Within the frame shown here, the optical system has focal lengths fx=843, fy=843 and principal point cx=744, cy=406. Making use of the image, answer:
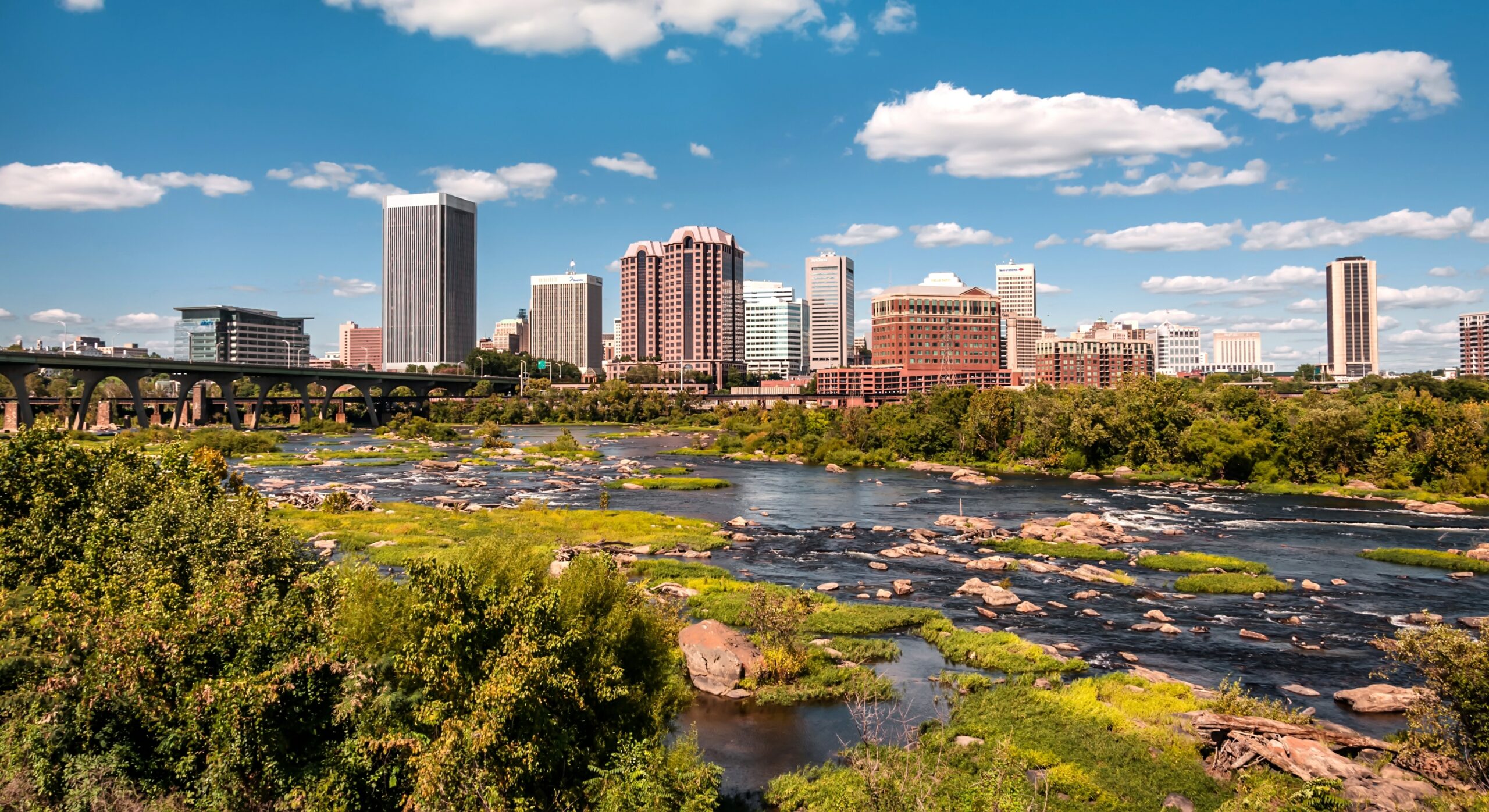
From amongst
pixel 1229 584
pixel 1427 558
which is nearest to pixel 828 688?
pixel 1229 584

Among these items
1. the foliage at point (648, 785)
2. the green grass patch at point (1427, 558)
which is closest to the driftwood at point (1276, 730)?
the foliage at point (648, 785)

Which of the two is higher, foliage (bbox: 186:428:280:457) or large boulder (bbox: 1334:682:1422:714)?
foliage (bbox: 186:428:280:457)

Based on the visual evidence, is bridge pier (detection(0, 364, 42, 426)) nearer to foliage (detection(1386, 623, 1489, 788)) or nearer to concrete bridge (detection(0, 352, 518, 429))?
concrete bridge (detection(0, 352, 518, 429))

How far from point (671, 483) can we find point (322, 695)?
77.8m

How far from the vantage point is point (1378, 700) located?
30859 millimetres

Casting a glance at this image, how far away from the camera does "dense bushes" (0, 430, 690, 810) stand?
61.6 ft

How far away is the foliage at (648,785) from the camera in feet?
64.0

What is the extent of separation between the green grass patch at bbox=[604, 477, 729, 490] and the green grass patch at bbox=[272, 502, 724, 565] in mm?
20169

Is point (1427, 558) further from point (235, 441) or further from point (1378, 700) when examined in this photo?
point (235, 441)

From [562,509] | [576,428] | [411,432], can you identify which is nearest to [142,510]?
[562,509]

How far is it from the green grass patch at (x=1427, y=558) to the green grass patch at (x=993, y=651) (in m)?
33.8

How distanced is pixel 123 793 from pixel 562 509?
182ft

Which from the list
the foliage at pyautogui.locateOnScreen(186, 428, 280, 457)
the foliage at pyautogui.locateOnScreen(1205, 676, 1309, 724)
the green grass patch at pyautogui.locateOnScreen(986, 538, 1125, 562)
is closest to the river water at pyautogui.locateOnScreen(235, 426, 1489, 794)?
the green grass patch at pyautogui.locateOnScreen(986, 538, 1125, 562)

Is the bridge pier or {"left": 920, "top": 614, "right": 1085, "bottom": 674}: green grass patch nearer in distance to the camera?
{"left": 920, "top": 614, "right": 1085, "bottom": 674}: green grass patch
